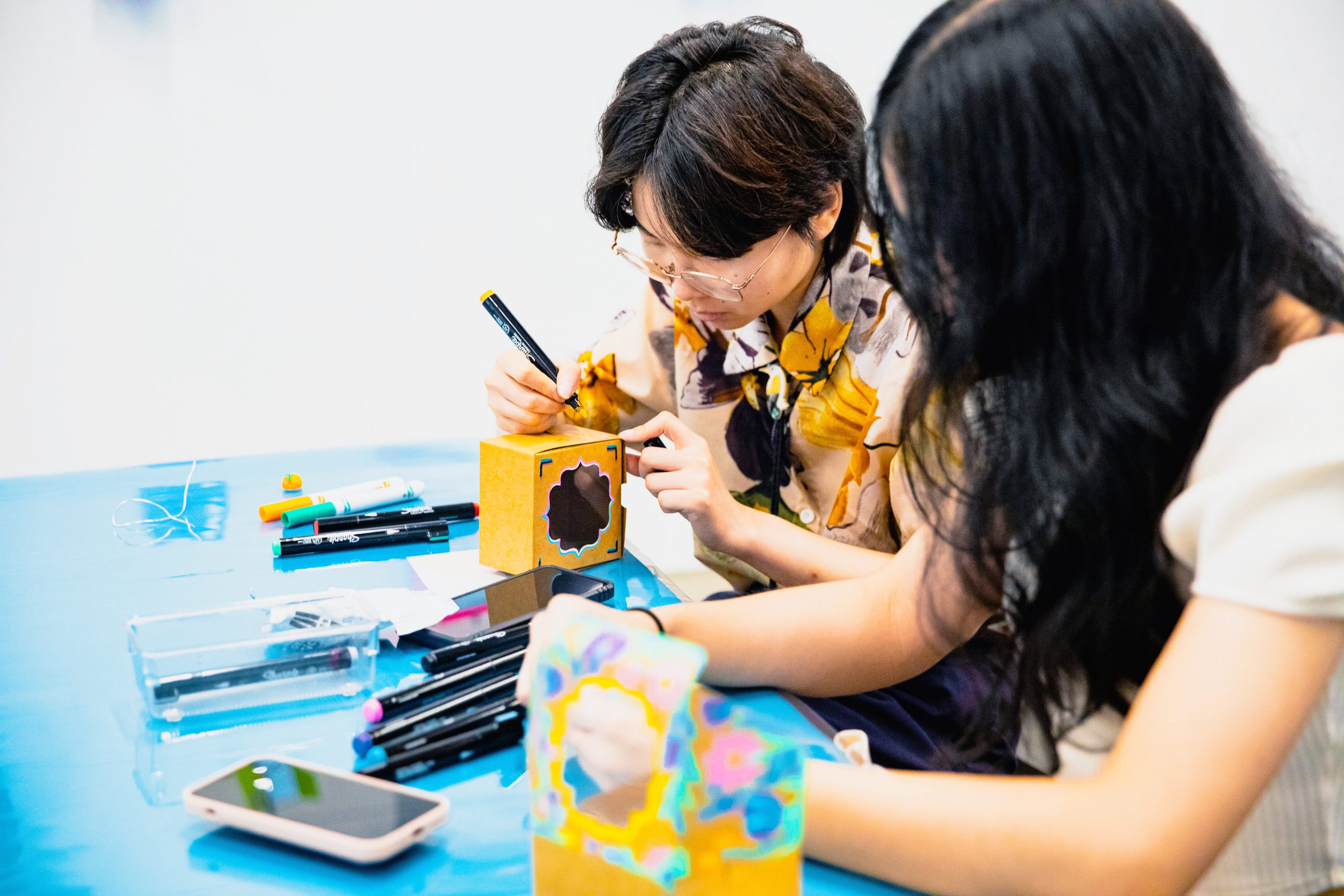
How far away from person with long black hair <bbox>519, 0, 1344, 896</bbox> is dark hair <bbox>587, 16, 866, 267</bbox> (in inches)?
14.3

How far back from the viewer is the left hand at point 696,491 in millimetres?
875

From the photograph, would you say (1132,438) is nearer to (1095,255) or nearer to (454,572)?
(1095,255)

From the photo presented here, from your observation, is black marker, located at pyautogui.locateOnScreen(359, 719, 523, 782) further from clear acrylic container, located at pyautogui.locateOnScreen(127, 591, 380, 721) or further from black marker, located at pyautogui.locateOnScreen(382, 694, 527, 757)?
clear acrylic container, located at pyautogui.locateOnScreen(127, 591, 380, 721)

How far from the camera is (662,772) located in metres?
0.38

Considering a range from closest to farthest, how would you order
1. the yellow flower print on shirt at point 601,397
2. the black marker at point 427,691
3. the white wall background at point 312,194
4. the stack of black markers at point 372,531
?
the black marker at point 427,691, the stack of black markers at point 372,531, the yellow flower print on shirt at point 601,397, the white wall background at point 312,194

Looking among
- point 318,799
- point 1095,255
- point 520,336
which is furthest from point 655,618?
point 520,336

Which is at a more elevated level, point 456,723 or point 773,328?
point 773,328

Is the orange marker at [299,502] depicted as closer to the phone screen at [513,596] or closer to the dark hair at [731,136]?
the phone screen at [513,596]

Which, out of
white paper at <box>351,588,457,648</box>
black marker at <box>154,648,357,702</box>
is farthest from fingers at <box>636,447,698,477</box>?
black marker at <box>154,648,357,702</box>

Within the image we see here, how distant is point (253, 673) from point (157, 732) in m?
0.06

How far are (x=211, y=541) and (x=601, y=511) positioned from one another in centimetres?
38

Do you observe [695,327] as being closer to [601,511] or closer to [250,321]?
[601,511]

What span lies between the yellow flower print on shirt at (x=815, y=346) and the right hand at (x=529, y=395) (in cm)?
21

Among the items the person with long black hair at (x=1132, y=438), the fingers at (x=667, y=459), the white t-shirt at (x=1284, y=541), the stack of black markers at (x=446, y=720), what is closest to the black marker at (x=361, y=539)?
the fingers at (x=667, y=459)
